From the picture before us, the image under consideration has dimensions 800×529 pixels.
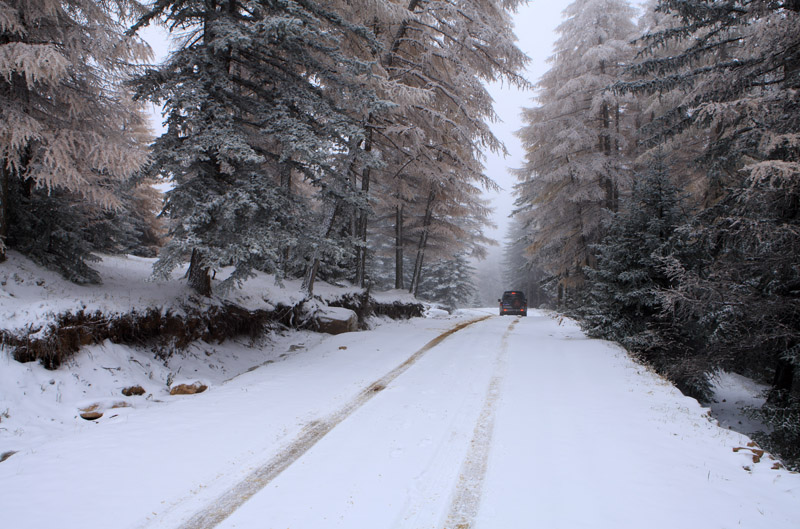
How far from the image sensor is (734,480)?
352 cm

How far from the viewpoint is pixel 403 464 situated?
12.6 feet

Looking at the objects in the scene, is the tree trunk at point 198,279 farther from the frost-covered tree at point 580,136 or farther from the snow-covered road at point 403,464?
the frost-covered tree at point 580,136

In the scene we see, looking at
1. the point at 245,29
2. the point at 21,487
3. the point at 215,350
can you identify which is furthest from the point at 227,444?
the point at 245,29

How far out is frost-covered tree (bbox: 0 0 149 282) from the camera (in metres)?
5.51

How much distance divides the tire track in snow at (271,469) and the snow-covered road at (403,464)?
17mm

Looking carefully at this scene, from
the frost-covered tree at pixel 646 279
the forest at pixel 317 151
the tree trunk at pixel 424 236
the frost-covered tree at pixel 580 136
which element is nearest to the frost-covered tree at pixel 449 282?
the tree trunk at pixel 424 236

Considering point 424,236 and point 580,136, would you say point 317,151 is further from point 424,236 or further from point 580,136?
point 580,136

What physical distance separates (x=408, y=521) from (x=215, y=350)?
6.79m

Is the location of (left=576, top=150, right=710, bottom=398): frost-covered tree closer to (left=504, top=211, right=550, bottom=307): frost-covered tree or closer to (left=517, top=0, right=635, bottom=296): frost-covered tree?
(left=517, top=0, right=635, bottom=296): frost-covered tree

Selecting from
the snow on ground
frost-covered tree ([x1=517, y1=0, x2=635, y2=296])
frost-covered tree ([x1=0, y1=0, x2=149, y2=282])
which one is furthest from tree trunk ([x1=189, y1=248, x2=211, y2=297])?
frost-covered tree ([x1=517, y1=0, x2=635, y2=296])

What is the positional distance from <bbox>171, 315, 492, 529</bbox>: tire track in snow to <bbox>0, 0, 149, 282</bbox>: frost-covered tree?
16.0 ft

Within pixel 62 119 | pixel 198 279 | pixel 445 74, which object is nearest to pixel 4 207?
pixel 62 119

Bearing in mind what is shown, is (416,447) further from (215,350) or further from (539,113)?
(539,113)

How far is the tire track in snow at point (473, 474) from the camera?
3.06m
